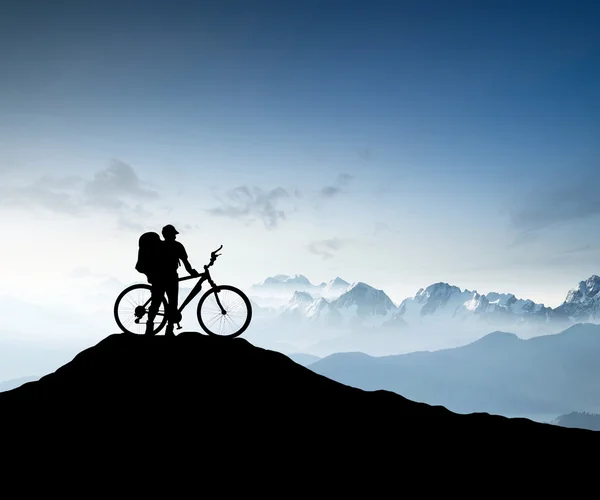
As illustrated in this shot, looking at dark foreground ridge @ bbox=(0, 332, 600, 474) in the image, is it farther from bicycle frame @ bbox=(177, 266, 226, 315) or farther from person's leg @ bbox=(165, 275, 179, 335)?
bicycle frame @ bbox=(177, 266, 226, 315)

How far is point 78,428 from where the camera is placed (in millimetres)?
12805

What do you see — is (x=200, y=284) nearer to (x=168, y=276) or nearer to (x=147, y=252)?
(x=168, y=276)

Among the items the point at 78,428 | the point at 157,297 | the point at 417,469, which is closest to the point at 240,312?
the point at 157,297

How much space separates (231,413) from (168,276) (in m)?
4.81

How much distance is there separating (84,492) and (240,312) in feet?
21.1

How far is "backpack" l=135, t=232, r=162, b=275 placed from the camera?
15320mm

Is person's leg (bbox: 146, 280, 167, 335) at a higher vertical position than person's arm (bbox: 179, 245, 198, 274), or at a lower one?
lower

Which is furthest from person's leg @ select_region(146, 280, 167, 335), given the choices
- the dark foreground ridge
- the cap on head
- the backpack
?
the cap on head

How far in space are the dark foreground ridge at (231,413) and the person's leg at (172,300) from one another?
576 millimetres

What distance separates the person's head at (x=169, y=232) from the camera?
1558 cm

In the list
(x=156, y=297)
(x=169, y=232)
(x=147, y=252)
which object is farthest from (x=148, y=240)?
(x=156, y=297)

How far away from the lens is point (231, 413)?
44.2 ft

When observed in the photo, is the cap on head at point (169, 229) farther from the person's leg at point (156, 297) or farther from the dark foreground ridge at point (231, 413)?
the dark foreground ridge at point (231, 413)

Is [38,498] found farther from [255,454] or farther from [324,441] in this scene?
[324,441]
